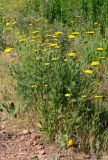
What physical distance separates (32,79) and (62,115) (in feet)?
1.68

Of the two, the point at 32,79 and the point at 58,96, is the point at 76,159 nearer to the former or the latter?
the point at 58,96

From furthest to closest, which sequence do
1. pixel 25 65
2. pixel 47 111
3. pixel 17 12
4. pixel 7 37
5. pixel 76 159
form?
1. pixel 17 12
2. pixel 7 37
3. pixel 25 65
4. pixel 47 111
5. pixel 76 159

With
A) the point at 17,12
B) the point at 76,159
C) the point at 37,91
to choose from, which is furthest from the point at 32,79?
the point at 17,12

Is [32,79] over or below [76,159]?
over

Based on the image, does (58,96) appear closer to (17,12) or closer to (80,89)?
(80,89)

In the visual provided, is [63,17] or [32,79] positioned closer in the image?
[32,79]

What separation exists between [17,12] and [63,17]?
97 cm

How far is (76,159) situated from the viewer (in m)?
3.81

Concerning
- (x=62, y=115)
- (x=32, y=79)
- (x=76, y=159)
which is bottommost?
(x=76, y=159)

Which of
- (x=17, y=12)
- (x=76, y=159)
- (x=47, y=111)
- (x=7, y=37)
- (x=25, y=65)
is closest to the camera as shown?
(x=76, y=159)

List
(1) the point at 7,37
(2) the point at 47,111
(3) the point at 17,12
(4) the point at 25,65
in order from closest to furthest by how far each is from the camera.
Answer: (2) the point at 47,111 → (4) the point at 25,65 → (1) the point at 7,37 → (3) the point at 17,12

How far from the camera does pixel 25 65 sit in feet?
15.0

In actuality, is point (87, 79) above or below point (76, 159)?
above

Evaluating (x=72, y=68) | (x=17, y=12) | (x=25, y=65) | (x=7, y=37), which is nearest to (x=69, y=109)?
(x=72, y=68)
